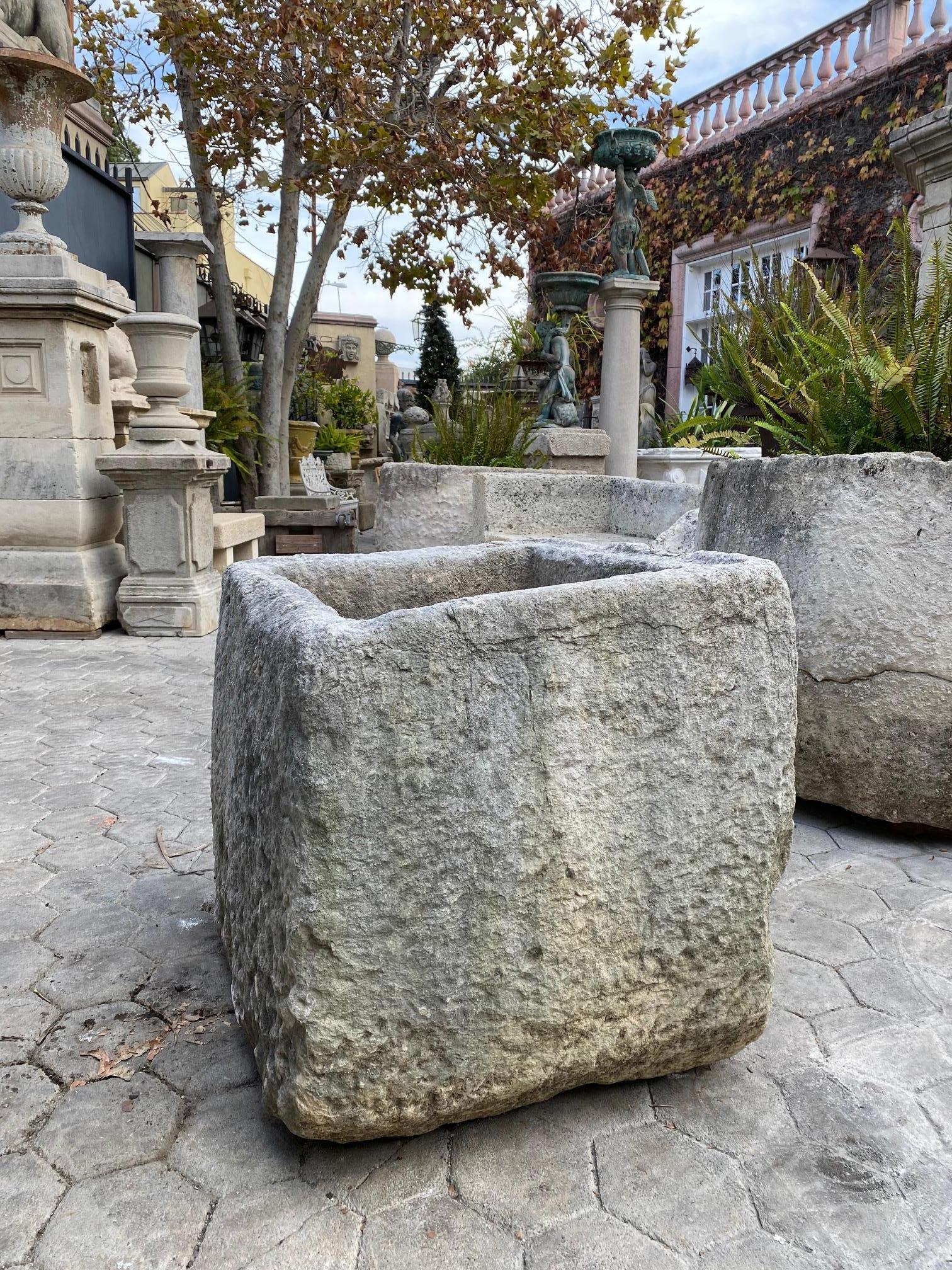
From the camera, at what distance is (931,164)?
14.8ft

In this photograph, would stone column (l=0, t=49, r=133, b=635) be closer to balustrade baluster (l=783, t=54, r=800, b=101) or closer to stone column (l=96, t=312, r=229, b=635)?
stone column (l=96, t=312, r=229, b=635)

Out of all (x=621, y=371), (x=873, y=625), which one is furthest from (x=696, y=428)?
(x=873, y=625)

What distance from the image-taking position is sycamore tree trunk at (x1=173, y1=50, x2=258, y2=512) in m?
7.89

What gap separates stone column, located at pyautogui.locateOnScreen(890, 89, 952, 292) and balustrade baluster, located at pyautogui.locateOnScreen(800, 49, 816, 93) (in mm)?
7328

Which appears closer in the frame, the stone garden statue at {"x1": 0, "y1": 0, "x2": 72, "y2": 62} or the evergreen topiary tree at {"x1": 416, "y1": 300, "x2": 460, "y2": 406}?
the stone garden statue at {"x1": 0, "y1": 0, "x2": 72, "y2": 62}

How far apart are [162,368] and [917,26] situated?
8.79 meters

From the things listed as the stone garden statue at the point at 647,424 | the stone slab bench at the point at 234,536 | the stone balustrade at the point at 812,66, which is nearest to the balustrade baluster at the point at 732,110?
the stone balustrade at the point at 812,66

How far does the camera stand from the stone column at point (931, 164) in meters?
4.32

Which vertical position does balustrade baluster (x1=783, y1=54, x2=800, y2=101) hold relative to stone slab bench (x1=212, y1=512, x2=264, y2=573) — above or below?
above

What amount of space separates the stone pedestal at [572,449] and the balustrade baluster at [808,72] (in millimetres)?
7598

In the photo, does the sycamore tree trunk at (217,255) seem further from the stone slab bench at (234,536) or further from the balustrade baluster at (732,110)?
the balustrade baluster at (732,110)

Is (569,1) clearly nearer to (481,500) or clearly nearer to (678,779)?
(481,500)

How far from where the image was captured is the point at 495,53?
7.61 metres

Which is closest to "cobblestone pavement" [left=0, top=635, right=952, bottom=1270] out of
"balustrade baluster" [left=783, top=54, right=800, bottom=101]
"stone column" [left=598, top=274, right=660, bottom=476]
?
"stone column" [left=598, top=274, right=660, bottom=476]
